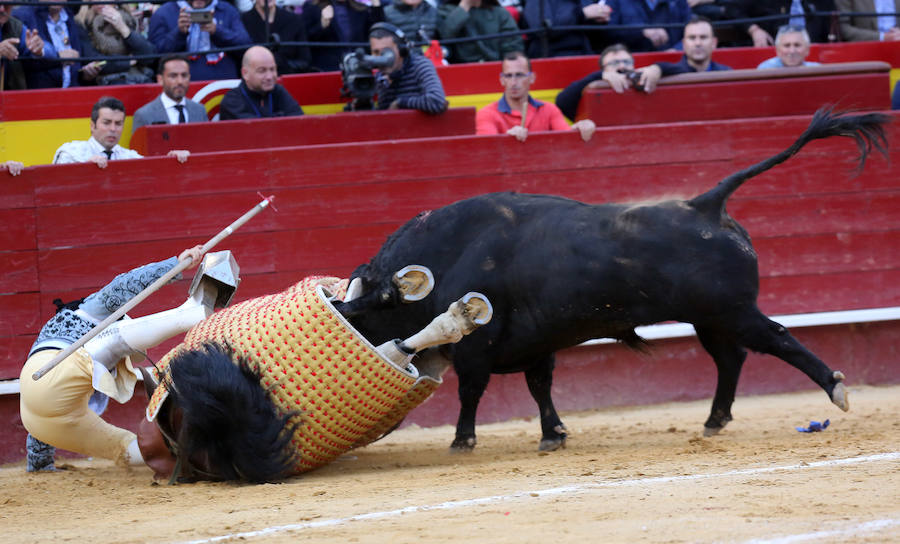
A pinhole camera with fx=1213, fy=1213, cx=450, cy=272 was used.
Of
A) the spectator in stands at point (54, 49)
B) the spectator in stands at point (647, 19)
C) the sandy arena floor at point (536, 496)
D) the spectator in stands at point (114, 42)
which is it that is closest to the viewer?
the sandy arena floor at point (536, 496)

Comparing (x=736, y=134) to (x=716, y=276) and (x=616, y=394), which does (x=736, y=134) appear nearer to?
(x=616, y=394)

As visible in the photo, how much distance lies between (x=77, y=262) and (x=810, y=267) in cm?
410

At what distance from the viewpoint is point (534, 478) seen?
425 centimetres

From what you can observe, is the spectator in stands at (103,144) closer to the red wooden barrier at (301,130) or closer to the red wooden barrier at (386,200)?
the red wooden barrier at (386,200)

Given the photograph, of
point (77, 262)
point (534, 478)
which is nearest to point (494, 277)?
point (534, 478)

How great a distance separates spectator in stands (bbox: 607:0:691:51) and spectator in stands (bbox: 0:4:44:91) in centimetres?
383

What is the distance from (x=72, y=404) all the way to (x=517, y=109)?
3204mm

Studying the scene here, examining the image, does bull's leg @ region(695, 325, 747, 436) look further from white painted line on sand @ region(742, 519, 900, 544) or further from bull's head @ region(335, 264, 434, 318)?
white painted line on sand @ region(742, 519, 900, 544)

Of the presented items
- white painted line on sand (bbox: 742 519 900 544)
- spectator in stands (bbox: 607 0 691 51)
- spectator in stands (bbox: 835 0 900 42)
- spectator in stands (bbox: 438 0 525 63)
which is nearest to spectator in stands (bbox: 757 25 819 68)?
spectator in stands (bbox: 607 0 691 51)

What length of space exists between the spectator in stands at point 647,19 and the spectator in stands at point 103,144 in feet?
11.6

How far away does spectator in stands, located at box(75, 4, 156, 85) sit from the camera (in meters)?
7.49

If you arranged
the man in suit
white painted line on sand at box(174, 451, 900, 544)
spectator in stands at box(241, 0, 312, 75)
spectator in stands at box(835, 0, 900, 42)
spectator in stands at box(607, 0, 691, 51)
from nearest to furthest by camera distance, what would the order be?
white painted line on sand at box(174, 451, 900, 544)
the man in suit
spectator in stands at box(241, 0, 312, 75)
spectator in stands at box(607, 0, 691, 51)
spectator in stands at box(835, 0, 900, 42)

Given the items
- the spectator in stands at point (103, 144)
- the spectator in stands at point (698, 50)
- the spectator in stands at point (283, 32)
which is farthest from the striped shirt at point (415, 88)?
the spectator in stands at point (698, 50)

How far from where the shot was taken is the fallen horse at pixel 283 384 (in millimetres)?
4406
